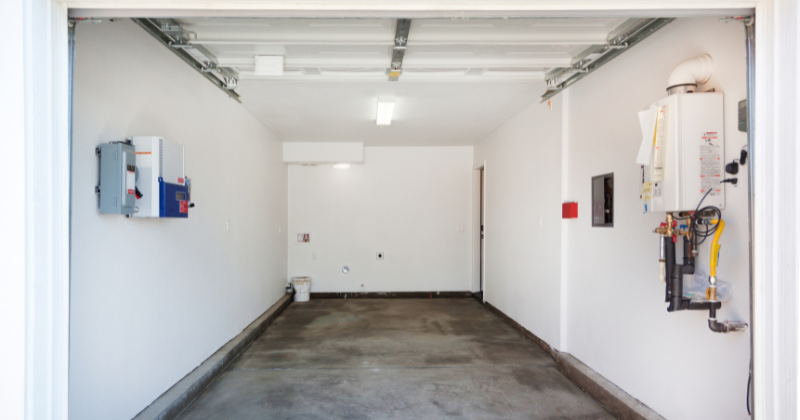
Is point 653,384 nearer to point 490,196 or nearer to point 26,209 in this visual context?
point 26,209

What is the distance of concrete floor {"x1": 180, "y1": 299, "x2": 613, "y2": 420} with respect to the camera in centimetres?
300

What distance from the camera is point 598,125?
3.26 metres

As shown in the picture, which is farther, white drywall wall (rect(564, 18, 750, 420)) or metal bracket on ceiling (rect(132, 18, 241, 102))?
metal bracket on ceiling (rect(132, 18, 241, 102))

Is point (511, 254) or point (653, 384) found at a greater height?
point (511, 254)

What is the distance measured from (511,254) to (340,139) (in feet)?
10.4

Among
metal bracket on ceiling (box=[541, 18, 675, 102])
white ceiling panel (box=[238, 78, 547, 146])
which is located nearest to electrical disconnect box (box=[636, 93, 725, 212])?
metal bracket on ceiling (box=[541, 18, 675, 102])

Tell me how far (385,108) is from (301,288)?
3628 millimetres

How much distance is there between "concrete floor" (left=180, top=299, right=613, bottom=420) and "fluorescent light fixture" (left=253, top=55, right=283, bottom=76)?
2.42 meters

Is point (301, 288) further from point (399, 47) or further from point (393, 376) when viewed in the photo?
point (399, 47)

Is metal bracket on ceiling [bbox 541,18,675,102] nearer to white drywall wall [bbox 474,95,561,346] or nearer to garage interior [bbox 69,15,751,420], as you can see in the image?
garage interior [bbox 69,15,751,420]

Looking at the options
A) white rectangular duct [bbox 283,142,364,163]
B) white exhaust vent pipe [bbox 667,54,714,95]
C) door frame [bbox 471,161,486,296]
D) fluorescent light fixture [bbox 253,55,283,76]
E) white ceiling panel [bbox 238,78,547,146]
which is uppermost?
white ceiling panel [bbox 238,78,547,146]

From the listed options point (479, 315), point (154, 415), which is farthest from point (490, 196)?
point (154, 415)

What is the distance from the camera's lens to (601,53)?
3.08m

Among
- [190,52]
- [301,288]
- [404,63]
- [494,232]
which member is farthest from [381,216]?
[190,52]
